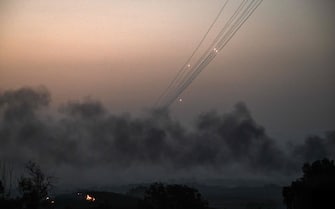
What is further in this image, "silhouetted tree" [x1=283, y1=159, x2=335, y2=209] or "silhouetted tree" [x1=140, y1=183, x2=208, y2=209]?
"silhouetted tree" [x1=140, y1=183, x2=208, y2=209]

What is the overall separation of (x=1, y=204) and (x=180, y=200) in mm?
38691

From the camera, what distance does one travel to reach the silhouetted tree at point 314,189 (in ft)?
219

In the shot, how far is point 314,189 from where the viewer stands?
70.7 m

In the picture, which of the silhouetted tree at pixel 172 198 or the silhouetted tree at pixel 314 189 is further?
the silhouetted tree at pixel 172 198

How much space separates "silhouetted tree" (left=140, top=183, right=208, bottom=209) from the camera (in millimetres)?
102000

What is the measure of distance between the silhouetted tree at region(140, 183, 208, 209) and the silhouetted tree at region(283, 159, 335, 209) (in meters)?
28.2

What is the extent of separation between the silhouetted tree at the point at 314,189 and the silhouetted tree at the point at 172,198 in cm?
2825

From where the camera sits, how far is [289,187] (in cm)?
8031

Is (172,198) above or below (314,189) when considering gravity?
above

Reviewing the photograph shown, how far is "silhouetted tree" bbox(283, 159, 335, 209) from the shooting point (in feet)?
219

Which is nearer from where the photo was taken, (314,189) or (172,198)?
(314,189)

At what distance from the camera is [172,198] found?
104 metres

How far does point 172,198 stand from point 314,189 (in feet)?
129

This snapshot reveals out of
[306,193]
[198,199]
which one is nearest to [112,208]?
[198,199]
